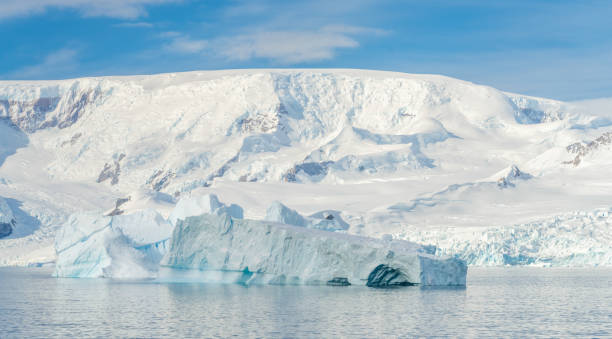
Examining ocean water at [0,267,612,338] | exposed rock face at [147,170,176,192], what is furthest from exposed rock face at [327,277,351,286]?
exposed rock face at [147,170,176,192]

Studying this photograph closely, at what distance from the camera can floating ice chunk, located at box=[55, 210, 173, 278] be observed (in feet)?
206

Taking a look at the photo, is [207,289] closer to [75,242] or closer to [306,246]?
[306,246]

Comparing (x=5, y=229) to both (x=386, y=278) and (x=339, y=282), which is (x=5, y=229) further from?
(x=386, y=278)

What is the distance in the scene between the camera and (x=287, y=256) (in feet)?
161

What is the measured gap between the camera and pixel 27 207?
13725 centimetres

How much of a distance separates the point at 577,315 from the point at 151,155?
457 feet

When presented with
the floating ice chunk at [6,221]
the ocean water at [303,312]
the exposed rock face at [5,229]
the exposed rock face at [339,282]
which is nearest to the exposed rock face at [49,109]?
the floating ice chunk at [6,221]

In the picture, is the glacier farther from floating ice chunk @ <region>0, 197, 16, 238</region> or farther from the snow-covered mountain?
floating ice chunk @ <region>0, 197, 16, 238</region>

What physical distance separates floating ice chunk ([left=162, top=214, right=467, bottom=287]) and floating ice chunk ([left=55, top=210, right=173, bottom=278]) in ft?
33.7

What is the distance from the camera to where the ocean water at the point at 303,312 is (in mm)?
31484

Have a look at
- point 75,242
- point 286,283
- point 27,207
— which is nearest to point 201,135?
point 27,207

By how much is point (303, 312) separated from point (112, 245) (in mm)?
28919

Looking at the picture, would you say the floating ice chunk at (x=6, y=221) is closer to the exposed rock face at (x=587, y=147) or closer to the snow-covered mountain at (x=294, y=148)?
the snow-covered mountain at (x=294, y=148)

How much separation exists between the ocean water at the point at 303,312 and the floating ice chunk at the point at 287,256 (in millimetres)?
906
